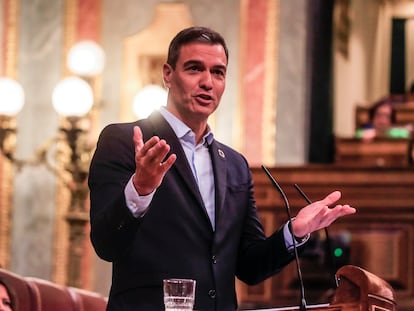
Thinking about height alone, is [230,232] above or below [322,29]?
below

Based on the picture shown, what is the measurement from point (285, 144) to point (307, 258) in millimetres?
2078

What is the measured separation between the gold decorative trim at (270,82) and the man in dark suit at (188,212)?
7.08 m

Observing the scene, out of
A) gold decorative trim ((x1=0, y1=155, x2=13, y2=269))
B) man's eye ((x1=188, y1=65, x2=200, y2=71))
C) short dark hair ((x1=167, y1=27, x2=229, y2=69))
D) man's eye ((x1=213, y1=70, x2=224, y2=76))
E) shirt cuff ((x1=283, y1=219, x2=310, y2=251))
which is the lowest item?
gold decorative trim ((x1=0, y1=155, x2=13, y2=269))

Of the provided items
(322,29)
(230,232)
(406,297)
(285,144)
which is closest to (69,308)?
(230,232)

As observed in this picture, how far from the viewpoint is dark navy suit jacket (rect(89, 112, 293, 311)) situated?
3291 millimetres

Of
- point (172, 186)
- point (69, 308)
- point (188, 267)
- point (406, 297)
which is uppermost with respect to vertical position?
point (172, 186)

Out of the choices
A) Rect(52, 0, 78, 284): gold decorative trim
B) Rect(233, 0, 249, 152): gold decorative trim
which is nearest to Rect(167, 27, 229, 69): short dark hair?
Rect(233, 0, 249, 152): gold decorative trim

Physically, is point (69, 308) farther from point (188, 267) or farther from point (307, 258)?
point (307, 258)

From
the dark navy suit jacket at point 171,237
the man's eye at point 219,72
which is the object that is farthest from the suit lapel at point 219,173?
the man's eye at point 219,72

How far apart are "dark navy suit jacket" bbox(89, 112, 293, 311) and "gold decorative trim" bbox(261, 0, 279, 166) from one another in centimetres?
713

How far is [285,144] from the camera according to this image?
35.3 feet

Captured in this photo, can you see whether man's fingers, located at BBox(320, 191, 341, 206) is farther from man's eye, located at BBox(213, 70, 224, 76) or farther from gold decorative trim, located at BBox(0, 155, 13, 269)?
gold decorative trim, located at BBox(0, 155, 13, 269)

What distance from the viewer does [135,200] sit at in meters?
3.09

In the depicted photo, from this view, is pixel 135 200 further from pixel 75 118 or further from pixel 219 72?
pixel 75 118
